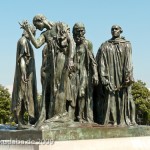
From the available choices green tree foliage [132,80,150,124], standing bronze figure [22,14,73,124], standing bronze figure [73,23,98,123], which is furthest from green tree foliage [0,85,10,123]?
standing bronze figure [22,14,73,124]

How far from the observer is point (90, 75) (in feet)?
37.5

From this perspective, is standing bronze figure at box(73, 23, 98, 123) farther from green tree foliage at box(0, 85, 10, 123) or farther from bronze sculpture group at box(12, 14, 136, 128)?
green tree foliage at box(0, 85, 10, 123)

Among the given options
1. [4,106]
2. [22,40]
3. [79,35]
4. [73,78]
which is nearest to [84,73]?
[73,78]

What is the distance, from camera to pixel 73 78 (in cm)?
1106

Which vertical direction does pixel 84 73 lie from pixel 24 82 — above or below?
above

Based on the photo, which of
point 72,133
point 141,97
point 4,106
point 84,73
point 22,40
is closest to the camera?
point 72,133

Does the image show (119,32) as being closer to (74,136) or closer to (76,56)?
(76,56)

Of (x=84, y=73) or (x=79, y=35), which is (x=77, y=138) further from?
(x=79, y=35)

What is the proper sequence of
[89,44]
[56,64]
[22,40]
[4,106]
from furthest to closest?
[4,106] < [89,44] < [22,40] < [56,64]

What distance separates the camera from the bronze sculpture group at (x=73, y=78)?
10203mm

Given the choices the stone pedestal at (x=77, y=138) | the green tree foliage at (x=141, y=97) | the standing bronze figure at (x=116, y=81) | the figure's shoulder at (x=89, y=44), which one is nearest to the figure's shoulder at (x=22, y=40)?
the figure's shoulder at (x=89, y=44)

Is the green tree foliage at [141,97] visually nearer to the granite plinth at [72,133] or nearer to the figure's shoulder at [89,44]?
the figure's shoulder at [89,44]

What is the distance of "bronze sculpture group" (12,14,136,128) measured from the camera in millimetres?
10203

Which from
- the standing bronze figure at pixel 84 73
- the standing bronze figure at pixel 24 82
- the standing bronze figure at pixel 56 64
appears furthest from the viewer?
the standing bronze figure at pixel 84 73
